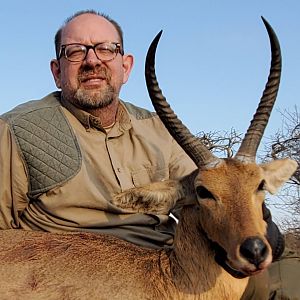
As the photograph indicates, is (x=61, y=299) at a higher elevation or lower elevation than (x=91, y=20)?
lower

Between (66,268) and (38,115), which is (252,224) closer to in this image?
(66,268)

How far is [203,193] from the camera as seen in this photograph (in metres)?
7.12

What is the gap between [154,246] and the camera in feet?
28.5

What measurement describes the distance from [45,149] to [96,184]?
30.4 inches

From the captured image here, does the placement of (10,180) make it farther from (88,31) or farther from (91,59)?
(88,31)

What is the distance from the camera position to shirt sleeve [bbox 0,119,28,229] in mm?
8484

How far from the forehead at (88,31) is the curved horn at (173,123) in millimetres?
2084

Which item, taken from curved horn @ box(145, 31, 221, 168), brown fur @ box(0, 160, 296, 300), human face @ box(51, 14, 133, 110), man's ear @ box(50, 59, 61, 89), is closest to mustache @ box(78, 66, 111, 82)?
human face @ box(51, 14, 133, 110)

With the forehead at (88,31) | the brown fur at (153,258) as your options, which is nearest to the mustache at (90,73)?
the forehead at (88,31)

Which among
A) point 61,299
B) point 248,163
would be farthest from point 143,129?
point 61,299

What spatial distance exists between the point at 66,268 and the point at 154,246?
1713mm

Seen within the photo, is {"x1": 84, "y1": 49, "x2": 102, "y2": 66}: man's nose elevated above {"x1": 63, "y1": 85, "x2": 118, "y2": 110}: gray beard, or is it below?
above

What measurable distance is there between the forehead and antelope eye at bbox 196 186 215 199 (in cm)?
308

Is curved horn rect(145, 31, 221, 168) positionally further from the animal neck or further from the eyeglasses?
the eyeglasses
